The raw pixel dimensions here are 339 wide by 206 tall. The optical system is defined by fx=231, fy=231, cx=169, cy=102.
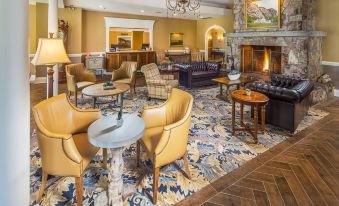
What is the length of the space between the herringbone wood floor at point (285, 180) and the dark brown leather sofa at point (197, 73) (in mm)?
4309

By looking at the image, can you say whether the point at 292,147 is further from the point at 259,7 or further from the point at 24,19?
the point at 259,7

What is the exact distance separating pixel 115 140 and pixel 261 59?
26.8 feet

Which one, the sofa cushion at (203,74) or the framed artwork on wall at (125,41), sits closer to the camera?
the sofa cushion at (203,74)

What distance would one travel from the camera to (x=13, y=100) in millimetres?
1496

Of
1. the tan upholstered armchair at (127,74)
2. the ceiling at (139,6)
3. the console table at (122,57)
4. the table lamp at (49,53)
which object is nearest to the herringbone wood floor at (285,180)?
the table lamp at (49,53)

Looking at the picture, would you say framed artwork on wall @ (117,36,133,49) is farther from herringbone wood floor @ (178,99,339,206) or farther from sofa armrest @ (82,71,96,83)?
herringbone wood floor @ (178,99,339,206)

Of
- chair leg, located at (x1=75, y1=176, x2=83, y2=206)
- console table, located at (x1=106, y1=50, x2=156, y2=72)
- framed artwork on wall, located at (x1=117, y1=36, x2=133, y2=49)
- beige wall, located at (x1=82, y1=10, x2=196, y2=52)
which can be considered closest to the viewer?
chair leg, located at (x1=75, y1=176, x2=83, y2=206)

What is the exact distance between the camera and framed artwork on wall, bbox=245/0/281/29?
7621mm

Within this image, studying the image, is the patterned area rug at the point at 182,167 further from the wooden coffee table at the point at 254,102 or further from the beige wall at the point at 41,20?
the beige wall at the point at 41,20

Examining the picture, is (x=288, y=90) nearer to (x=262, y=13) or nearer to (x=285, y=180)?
(x=285, y=180)

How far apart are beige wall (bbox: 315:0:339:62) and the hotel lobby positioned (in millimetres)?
30

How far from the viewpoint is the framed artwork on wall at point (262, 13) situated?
300 inches

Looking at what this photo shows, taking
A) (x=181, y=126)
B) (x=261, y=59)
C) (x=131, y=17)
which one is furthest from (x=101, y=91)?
(x=131, y=17)

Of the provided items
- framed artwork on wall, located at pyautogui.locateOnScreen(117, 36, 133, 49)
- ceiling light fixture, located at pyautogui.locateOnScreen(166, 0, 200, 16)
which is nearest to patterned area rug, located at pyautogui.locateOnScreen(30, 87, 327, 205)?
ceiling light fixture, located at pyautogui.locateOnScreen(166, 0, 200, 16)
